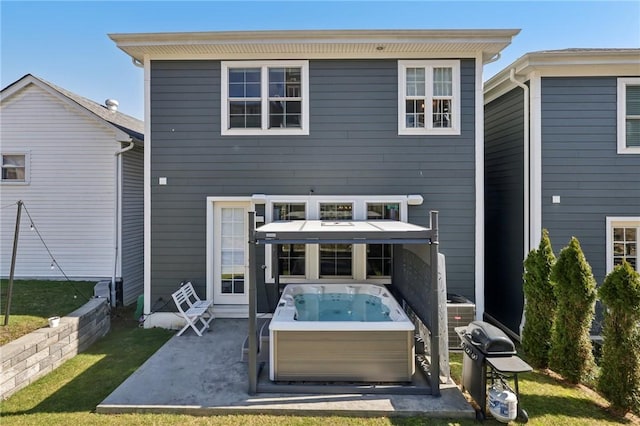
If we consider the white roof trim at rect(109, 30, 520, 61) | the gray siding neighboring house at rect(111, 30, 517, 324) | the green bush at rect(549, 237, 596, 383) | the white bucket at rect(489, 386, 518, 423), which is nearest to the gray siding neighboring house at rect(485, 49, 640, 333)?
the white roof trim at rect(109, 30, 520, 61)

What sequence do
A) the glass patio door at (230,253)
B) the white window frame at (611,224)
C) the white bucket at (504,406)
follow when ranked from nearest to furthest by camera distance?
the white bucket at (504,406) → the white window frame at (611,224) → the glass patio door at (230,253)

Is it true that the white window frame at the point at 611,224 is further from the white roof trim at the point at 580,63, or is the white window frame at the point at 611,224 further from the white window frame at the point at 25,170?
the white window frame at the point at 25,170

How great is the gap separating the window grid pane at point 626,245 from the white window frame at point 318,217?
3.94 meters

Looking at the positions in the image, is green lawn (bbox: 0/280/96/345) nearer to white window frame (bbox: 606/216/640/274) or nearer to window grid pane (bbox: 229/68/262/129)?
window grid pane (bbox: 229/68/262/129)

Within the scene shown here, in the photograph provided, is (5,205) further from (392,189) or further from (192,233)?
(392,189)

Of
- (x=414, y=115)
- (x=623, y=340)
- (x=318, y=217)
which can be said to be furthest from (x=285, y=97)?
(x=623, y=340)

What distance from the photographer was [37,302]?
6.50 meters

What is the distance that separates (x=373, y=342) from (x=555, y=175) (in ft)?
16.1

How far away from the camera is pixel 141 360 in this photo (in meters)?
5.24

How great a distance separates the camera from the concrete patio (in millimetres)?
3879

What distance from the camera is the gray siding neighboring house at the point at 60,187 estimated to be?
8320mm

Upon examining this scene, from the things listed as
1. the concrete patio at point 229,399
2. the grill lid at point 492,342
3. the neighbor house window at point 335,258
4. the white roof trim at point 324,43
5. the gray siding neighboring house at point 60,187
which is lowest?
the concrete patio at point 229,399

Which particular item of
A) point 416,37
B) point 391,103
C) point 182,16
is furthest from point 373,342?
point 182,16

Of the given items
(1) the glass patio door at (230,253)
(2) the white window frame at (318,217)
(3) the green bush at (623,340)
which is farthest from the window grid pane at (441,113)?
(1) the glass patio door at (230,253)
